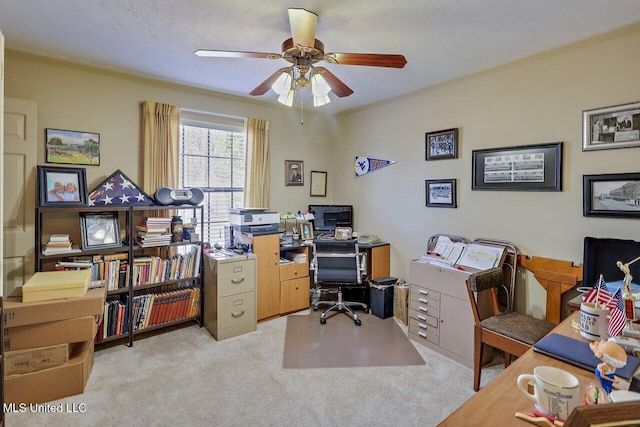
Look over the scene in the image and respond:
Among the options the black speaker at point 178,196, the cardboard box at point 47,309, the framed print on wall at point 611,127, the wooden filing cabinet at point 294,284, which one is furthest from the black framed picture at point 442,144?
the cardboard box at point 47,309

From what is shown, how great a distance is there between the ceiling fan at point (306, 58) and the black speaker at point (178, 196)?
138 cm

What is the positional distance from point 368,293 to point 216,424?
91.9 inches

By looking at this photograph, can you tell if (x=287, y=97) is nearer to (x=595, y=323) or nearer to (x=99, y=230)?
(x=99, y=230)

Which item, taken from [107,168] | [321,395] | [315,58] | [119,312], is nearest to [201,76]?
[107,168]

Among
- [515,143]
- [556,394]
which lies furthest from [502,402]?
[515,143]

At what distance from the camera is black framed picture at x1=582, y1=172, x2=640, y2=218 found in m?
2.29

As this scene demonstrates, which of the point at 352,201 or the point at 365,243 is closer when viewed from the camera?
the point at 365,243

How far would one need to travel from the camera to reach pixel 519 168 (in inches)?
113

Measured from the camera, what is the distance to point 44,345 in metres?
2.24

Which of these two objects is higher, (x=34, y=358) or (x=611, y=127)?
(x=611, y=127)

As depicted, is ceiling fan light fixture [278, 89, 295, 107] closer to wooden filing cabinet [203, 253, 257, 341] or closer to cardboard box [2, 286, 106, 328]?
wooden filing cabinet [203, 253, 257, 341]

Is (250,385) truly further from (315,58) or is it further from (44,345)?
(315,58)

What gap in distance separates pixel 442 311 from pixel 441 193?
1243mm

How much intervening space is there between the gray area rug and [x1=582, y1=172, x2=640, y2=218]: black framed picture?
5.85ft
